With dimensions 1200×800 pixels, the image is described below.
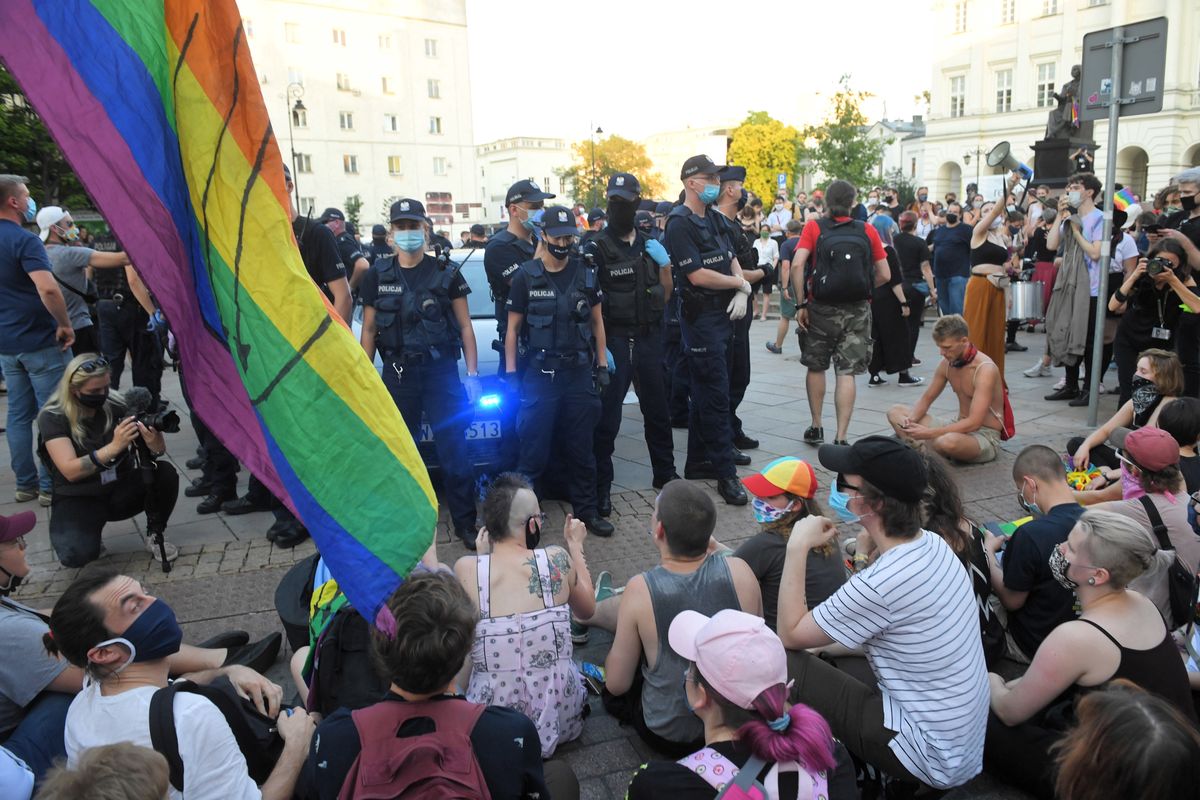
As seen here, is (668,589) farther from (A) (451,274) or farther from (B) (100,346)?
(B) (100,346)

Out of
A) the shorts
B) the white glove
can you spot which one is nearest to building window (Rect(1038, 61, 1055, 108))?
the shorts

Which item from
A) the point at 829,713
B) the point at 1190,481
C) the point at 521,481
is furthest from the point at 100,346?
the point at 1190,481

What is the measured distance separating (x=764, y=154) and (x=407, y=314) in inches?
2885

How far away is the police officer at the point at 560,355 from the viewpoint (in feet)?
18.5

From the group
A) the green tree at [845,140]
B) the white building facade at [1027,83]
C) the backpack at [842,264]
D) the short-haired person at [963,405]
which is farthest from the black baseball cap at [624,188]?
the white building facade at [1027,83]

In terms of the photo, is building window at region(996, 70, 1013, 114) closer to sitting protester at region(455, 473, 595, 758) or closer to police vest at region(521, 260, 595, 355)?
police vest at region(521, 260, 595, 355)

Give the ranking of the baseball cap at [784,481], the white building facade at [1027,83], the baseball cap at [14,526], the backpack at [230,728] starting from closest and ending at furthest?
1. the backpack at [230,728]
2. the baseball cap at [14,526]
3. the baseball cap at [784,481]
4. the white building facade at [1027,83]

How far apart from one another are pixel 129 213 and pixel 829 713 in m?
2.78

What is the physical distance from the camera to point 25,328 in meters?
6.30

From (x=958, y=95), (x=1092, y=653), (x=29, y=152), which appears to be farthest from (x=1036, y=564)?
(x=958, y=95)

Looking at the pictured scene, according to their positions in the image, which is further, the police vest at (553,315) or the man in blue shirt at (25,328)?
the man in blue shirt at (25,328)

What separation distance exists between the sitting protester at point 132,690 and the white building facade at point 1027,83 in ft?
154

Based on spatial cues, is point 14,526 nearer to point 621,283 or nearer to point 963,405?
point 621,283

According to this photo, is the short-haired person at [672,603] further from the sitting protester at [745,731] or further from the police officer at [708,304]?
the police officer at [708,304]
